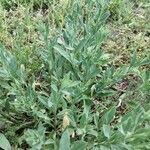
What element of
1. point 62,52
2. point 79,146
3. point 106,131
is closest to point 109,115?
point 106,131

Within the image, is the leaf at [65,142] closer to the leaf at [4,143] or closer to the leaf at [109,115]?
the leaf at [109,115]

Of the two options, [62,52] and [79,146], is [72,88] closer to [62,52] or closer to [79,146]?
[62,52]

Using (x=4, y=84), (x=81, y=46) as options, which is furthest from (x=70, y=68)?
(x=4, y=84)

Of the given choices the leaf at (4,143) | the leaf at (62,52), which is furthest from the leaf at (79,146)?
the leaf at (62,52)

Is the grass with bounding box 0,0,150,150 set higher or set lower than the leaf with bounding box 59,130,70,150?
higher

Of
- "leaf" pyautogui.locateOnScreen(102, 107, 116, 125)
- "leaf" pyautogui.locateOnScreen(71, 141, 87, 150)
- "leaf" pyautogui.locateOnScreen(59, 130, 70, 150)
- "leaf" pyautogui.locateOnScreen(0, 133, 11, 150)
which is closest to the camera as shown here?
"leaf" pyautogui.locateOnScreen(59, 130, 70, 150)

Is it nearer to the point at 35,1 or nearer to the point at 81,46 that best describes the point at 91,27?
the point at 81,46

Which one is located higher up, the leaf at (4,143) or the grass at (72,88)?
the grass at (72,88)

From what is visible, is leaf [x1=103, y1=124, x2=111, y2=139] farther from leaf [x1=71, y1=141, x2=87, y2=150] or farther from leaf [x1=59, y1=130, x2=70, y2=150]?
leaf [x1=59, y1=130, x2=70, y2=150]

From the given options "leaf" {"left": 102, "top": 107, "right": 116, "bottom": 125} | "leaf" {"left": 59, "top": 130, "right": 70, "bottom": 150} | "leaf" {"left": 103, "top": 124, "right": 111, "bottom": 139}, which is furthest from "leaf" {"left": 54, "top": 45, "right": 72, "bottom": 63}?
"leaf" {"left": 59, "top": 130, "right": 70, "bottom": 150}
